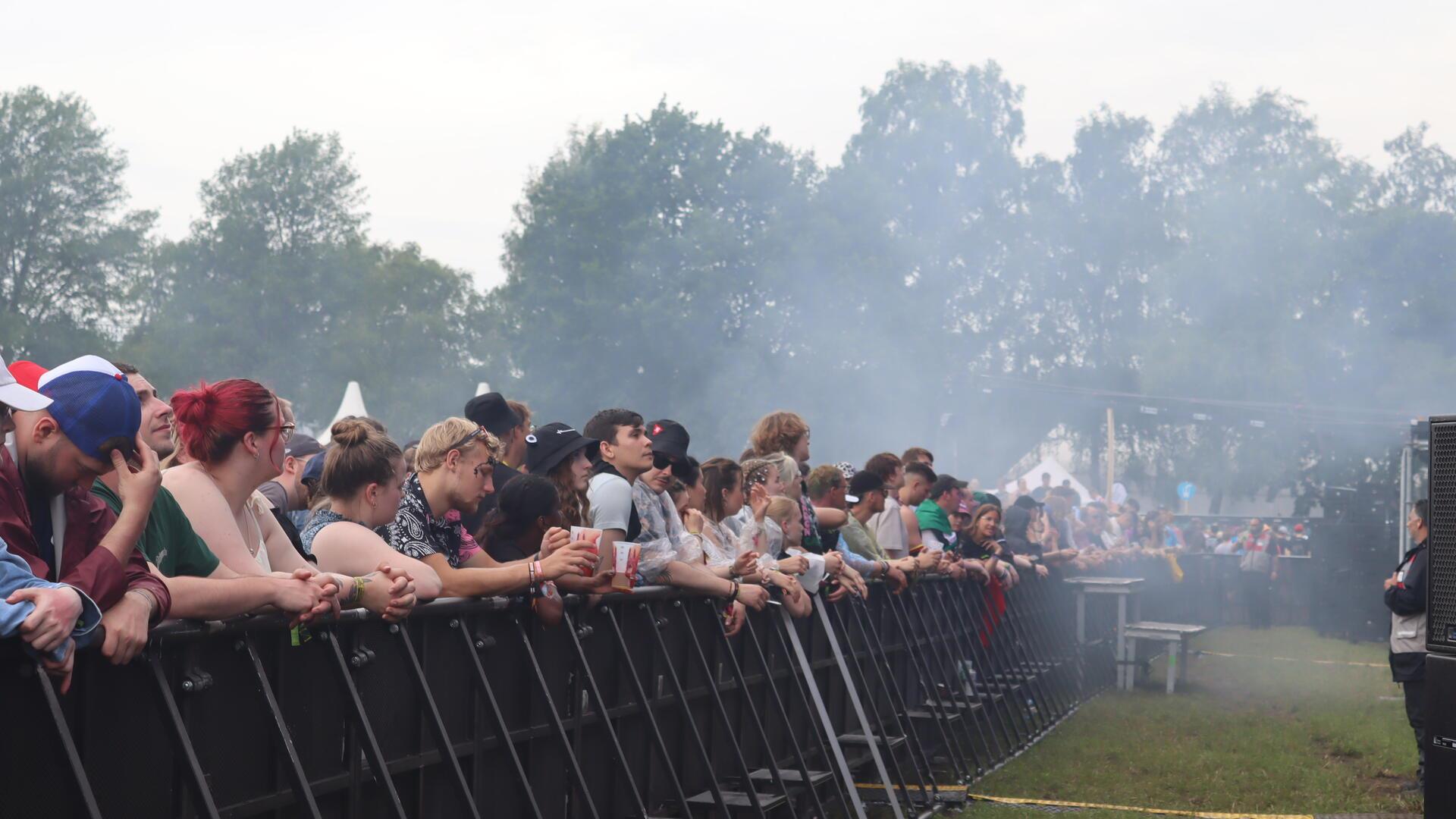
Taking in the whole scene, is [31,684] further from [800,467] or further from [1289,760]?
[1289,760]

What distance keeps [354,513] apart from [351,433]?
320mm

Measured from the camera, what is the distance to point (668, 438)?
7.11m

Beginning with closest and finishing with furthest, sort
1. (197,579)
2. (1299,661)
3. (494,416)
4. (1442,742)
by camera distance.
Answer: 1. (197,579)
2. (1442,742)
3. (494,416)
4. (1299,661)

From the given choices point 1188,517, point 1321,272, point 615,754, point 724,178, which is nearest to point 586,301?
point 724,178

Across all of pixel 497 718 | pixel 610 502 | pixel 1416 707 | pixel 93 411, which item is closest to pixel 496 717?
pixel 497 718

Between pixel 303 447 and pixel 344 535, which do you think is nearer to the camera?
pixel 344 535

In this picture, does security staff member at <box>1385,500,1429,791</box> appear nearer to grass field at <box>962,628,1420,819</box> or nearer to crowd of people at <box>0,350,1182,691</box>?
grass field at <box>962,628,1420,819</box>

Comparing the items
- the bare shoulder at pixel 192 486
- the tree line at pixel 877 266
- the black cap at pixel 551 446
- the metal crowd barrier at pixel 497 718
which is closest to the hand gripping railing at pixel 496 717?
the metal crowd barrier at pixel 497 718

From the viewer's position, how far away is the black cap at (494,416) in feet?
23.7

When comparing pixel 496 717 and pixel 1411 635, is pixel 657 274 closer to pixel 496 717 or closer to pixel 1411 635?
pixel 1411 635

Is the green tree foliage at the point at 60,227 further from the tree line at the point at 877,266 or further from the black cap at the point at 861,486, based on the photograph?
the black cap at the point at 861,486

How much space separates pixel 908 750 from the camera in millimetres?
8852

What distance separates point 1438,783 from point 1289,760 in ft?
17.3

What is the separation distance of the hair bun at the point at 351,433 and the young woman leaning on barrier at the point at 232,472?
2.03 ft
